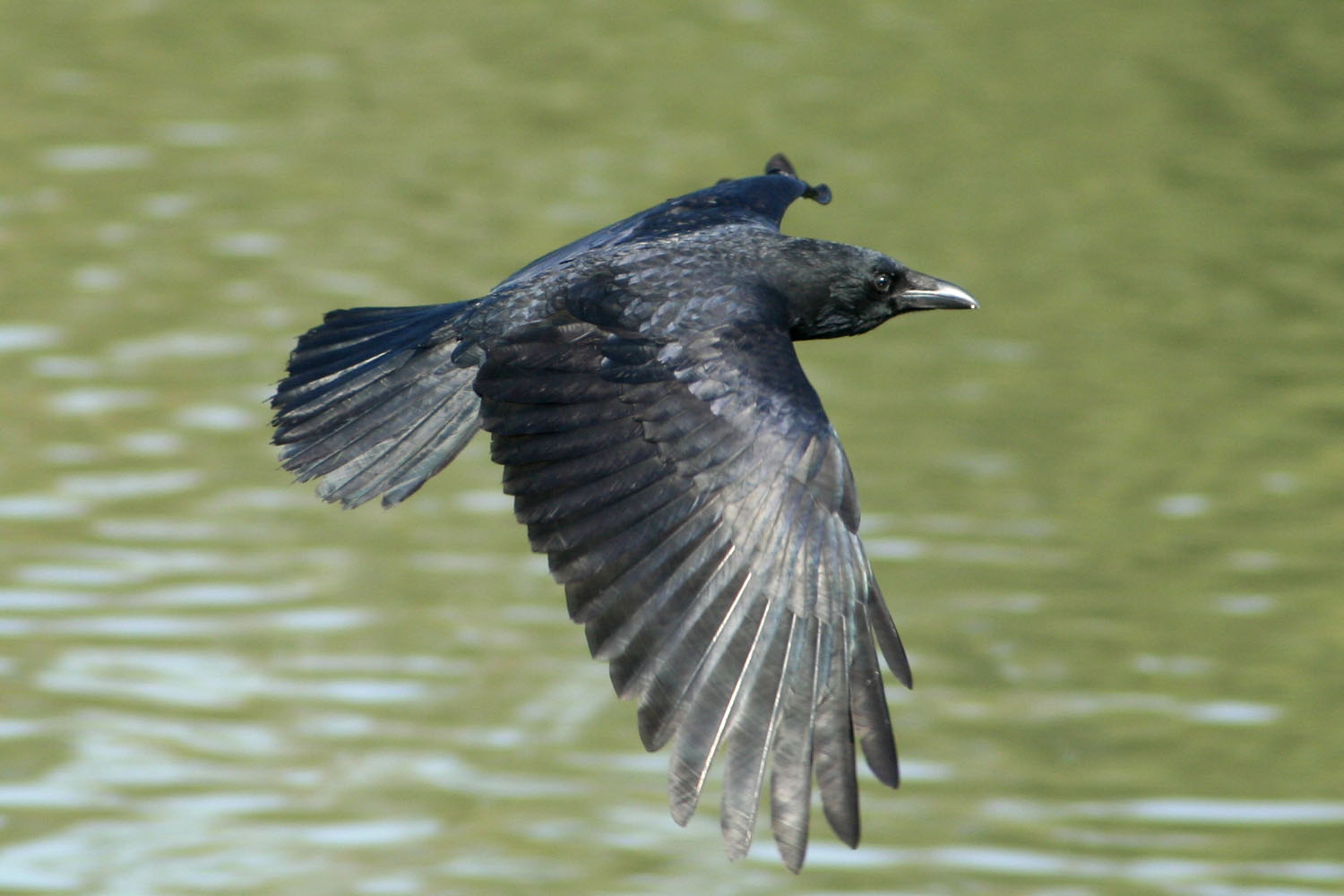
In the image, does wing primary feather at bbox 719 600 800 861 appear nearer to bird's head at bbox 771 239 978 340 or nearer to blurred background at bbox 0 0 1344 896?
bird's head at bbox 771 239 978 340

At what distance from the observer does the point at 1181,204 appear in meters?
14.9

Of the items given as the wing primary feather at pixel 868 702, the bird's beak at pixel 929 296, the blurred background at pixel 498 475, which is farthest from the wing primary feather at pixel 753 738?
the blurred background at pixel 498 475

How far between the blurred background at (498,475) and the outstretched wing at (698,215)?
2.95 meters

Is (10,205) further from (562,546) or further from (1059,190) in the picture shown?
(562,546)

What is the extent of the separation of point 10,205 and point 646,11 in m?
5.50

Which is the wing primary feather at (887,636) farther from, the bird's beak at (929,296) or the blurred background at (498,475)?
the blurred background at (498,475)

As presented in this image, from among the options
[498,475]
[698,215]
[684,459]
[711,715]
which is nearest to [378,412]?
[684,459]

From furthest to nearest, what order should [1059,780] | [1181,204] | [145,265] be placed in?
[1181,204], [145,265], [1059,780]

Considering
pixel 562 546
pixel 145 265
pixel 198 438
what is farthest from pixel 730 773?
pixel 145 265

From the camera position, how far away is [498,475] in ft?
38.9

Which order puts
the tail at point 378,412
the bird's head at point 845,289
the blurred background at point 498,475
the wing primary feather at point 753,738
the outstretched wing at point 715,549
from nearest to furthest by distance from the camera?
the wing primary feather at point 753,738 < the outstretched wing at point 715,549 < the tail at point 378,412 < the bird's head at point 845,289 < the blurred background at point 498,475

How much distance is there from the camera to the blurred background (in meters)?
9.34

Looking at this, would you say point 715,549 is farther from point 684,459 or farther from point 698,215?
point 698,215

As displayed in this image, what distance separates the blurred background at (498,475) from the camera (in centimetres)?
934
